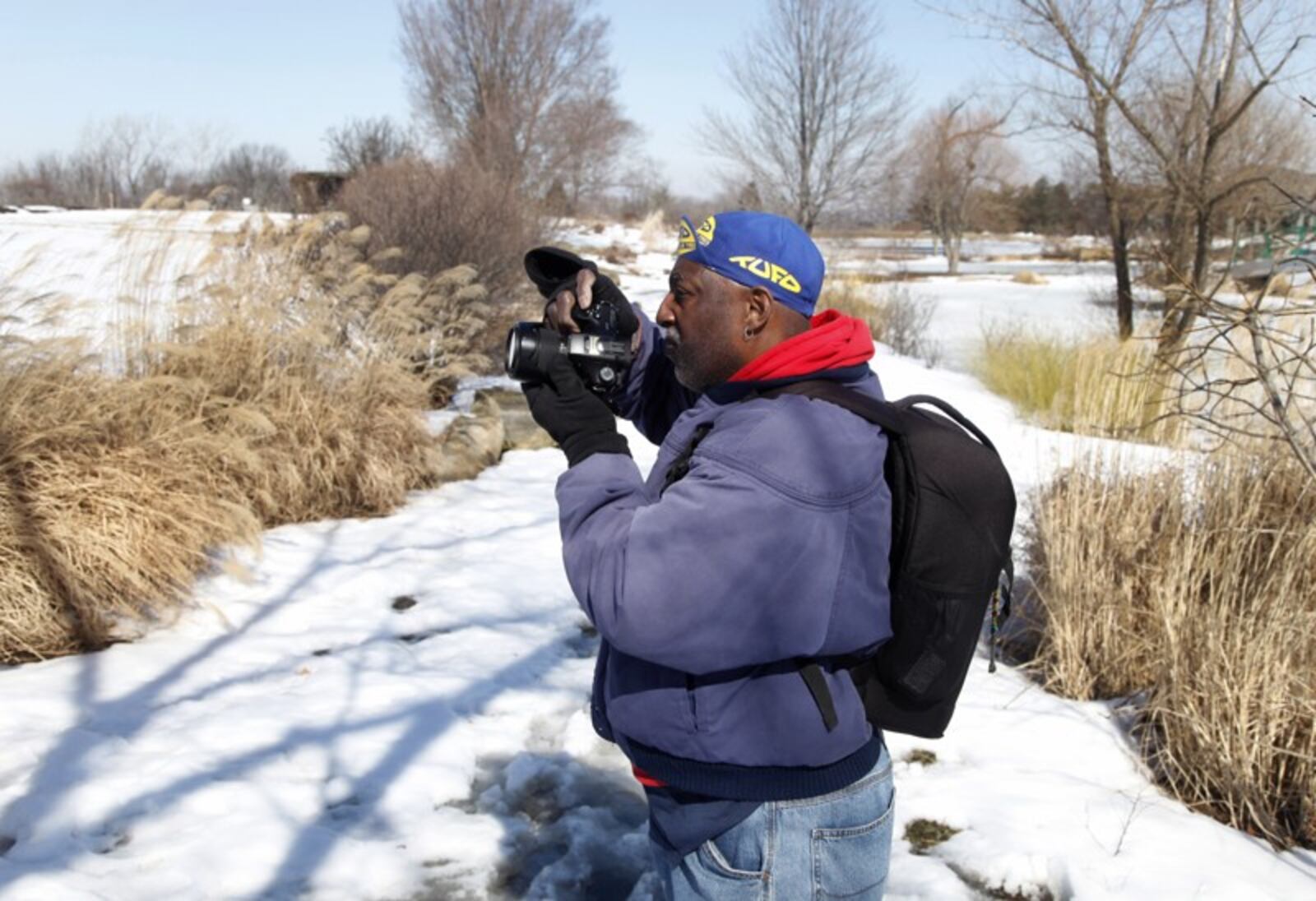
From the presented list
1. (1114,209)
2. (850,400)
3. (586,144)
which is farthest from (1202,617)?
(586,144)

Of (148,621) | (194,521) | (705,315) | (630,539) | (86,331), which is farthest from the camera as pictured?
(86,331)

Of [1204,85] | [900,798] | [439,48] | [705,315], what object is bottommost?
[900,798]

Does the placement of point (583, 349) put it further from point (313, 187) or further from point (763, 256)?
point (313, 187)

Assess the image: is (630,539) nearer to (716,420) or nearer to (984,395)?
(716,420)

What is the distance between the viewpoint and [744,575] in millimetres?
1354

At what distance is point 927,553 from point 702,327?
1.61ft

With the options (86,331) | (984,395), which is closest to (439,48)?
(984,395)

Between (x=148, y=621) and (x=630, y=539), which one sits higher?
(x=630, y=539)

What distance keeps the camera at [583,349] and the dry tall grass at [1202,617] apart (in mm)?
2377

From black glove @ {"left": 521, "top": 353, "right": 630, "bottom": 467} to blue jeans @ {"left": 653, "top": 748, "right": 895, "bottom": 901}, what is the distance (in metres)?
0.60

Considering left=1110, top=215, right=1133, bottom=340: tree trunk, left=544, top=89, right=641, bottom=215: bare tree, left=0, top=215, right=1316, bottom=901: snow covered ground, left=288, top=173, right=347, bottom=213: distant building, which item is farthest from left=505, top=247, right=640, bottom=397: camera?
left=544, top=89, right=641, bottom=215: bare tree

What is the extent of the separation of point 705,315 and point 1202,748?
2.53 meters

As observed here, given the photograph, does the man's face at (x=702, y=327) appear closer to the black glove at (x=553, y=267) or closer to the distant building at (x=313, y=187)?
the black glove at (x=553, y=267)

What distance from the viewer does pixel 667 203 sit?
5128cm
